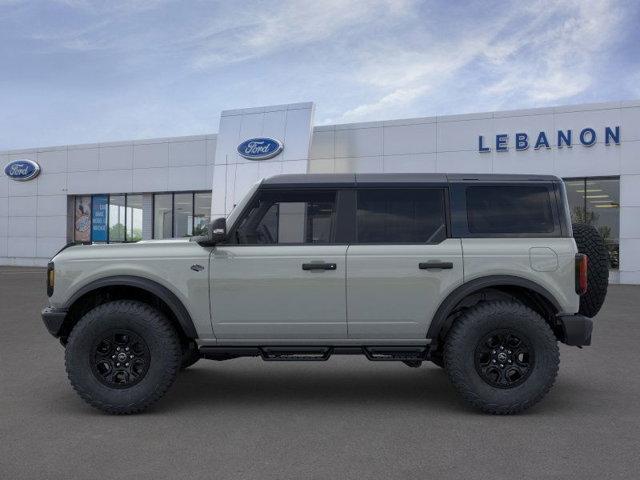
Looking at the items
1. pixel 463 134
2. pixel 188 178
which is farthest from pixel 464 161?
pixel 188 178

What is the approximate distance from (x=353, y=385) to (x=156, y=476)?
9.29ft

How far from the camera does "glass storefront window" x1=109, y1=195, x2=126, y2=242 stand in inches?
1207

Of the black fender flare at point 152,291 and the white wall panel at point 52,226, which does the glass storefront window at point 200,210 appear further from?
the black fender flare at point 152,291

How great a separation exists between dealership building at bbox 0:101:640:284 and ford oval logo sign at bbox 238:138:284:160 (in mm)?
44

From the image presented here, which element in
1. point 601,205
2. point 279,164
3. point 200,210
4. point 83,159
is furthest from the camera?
point 83,159

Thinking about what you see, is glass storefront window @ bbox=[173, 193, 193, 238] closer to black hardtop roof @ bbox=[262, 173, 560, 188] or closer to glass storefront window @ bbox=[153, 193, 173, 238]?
glass storefront window @ bbox=[153, 193, 173, 238]

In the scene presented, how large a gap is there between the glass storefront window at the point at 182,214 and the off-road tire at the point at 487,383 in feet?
82.0

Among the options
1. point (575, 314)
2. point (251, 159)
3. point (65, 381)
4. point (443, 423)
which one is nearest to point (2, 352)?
point (65, 381)

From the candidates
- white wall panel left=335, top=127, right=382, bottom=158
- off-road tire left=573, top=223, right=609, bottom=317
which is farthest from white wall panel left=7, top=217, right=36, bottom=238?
off-road tire left=573, top=223, right=609, bottom=317

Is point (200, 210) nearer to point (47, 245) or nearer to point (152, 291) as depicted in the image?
point (47, 245)

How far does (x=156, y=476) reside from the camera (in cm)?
368

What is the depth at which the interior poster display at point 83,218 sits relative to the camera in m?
31.3

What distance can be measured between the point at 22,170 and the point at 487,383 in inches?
1249

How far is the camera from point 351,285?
512 cm
